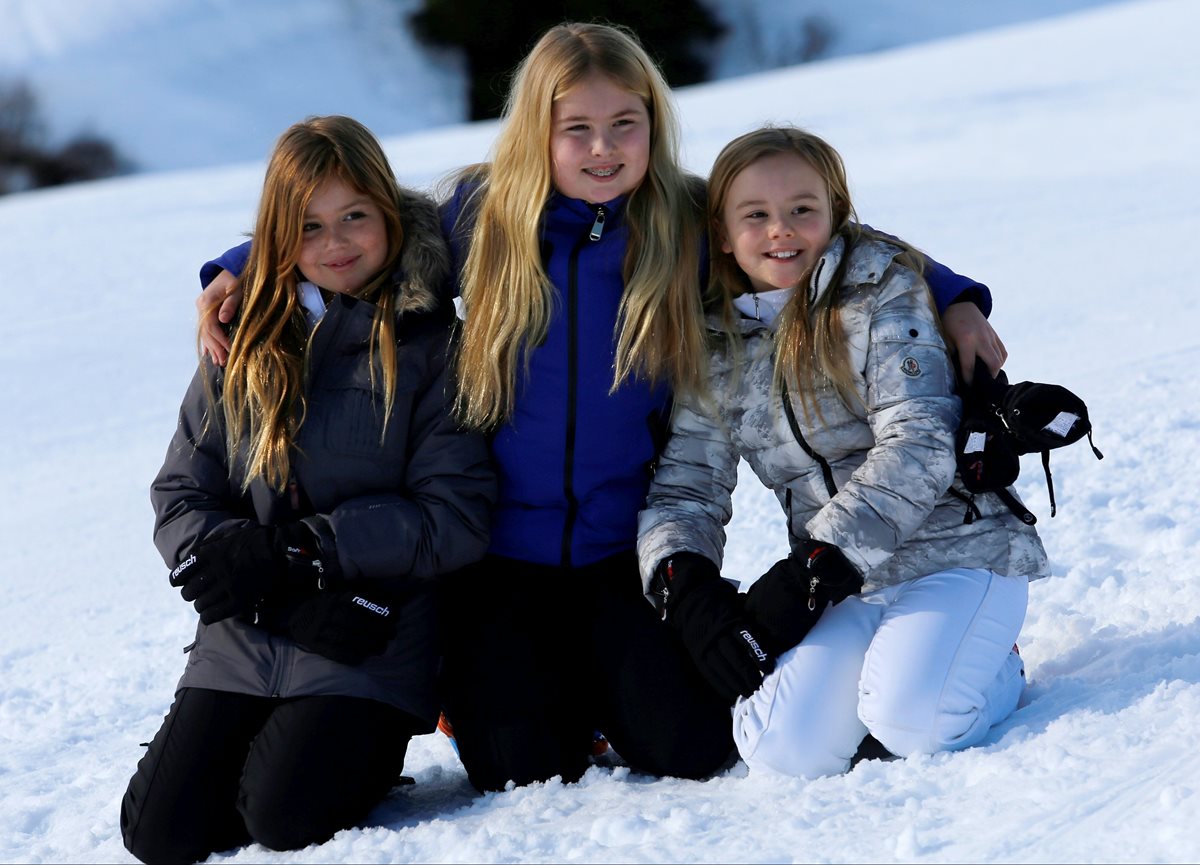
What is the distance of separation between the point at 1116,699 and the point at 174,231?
8.43 meters

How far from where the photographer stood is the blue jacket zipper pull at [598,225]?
2.77 metres

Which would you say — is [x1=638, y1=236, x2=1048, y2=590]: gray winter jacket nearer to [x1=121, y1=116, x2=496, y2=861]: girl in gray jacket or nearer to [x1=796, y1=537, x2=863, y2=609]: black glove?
[x1=796, y1=537, x2=863, y2=609]: black glove

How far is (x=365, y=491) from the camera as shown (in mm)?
2705

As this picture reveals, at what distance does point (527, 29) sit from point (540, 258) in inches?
664

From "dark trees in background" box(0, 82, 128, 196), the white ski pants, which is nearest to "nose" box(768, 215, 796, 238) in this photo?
the white ski pants

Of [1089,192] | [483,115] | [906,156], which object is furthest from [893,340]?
[483,115]

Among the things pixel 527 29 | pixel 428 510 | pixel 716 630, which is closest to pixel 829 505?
pixel 716 630

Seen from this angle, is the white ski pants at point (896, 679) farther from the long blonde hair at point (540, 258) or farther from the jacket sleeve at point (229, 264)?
the jacket sleeve at point (229, 264)

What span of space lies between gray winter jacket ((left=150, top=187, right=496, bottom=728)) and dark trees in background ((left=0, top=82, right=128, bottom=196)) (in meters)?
17.2

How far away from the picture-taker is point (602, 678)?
2.73 m

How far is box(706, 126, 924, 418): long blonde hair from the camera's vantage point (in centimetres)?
261

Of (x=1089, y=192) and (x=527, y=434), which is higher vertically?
(x=1089, y=192)

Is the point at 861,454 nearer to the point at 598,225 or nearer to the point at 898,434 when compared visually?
the point at 898,434

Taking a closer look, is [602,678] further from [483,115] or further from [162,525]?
[483,115]
